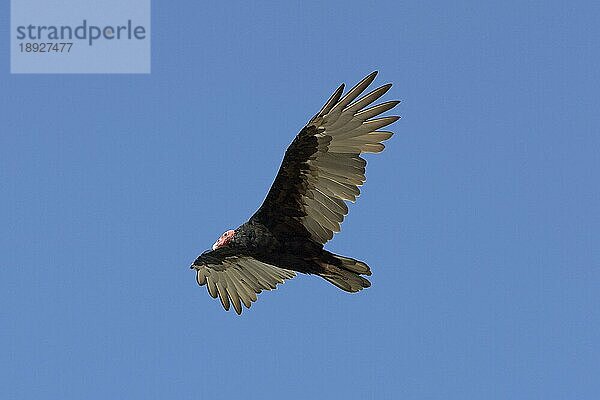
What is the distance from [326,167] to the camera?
12.7m

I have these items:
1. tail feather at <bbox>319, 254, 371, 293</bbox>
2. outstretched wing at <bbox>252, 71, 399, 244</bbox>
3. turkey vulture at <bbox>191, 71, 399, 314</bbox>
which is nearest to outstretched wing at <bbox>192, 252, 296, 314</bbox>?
turkey vulture at <bbox>191, 71, 399, 314</bbox>

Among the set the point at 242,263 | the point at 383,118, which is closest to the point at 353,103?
the point at 383,118

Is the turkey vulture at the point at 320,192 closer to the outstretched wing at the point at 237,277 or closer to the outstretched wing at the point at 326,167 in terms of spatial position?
the outstretched wing at the point at 326,167

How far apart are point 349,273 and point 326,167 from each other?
146 cm

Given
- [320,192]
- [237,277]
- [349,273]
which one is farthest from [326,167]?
[237,277]

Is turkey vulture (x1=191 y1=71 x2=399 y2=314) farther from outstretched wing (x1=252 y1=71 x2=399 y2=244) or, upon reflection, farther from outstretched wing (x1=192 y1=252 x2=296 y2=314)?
outstretched wing (x1=192 y1=252 x2=296 y2=314)

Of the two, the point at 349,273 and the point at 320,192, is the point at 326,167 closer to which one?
the point at 320,192

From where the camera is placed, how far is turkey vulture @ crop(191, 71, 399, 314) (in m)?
12.5

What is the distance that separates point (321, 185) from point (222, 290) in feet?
11.7

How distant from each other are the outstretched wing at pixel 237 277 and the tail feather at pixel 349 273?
2.38m

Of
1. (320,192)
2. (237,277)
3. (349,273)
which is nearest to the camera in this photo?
(349,273)

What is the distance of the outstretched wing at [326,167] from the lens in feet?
41.0

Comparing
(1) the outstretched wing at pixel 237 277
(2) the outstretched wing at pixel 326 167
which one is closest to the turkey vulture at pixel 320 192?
(2) the outstretched wing at pixel 326 167

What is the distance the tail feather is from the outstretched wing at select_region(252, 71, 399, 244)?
1.46ft
